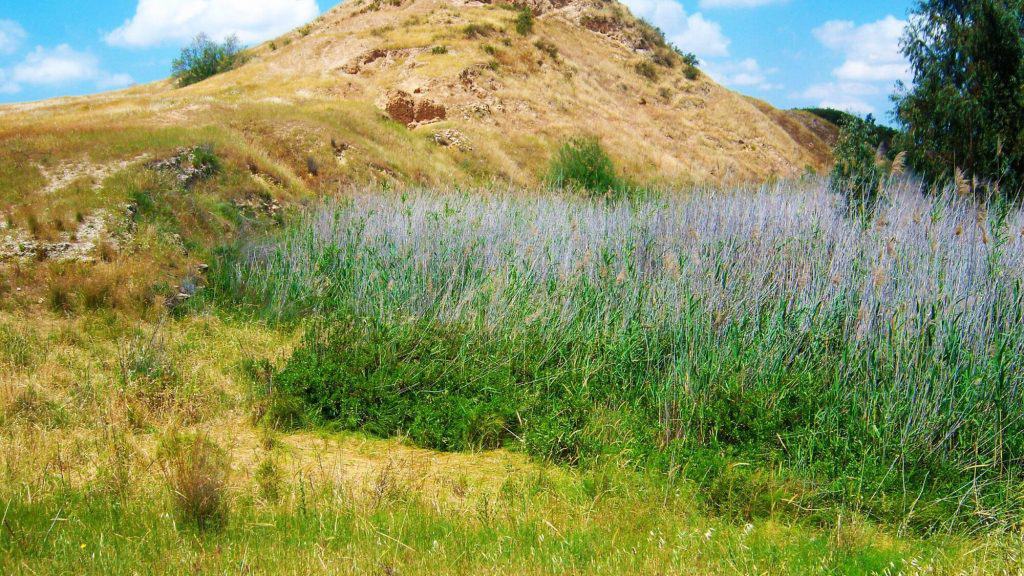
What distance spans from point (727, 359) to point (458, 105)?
23.0 metres

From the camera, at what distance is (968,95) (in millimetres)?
11633

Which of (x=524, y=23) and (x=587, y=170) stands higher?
(x=524, y=23)

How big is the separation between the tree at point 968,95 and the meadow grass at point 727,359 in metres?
4.66

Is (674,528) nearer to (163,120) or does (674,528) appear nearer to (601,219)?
(601,219)

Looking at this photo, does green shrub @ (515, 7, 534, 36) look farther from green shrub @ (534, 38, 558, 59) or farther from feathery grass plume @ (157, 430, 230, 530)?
feathery grass plume @ (157, 430, 230, 530)

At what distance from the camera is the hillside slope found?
18.3 meters

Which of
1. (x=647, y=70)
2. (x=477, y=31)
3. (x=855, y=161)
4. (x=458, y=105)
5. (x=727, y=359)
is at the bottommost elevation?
(x=727, y=359)

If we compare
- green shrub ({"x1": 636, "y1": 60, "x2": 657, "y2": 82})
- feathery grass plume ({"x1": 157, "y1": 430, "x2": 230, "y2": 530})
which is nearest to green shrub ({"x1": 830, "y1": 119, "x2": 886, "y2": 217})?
feathery grass plume ({"x1": 157, "y1": 430, "x2": 230, "y2": 530})

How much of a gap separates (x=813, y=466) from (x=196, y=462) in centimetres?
373

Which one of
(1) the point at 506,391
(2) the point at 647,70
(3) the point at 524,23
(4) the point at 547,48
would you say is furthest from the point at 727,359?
(2) the point at 647,70

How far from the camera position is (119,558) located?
10.5ft

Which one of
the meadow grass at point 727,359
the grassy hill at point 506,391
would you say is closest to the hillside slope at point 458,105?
the grassy hill at point 506,391

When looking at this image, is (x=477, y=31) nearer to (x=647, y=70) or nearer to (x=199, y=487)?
(x=647, y=70)

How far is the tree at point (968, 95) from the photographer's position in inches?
445
